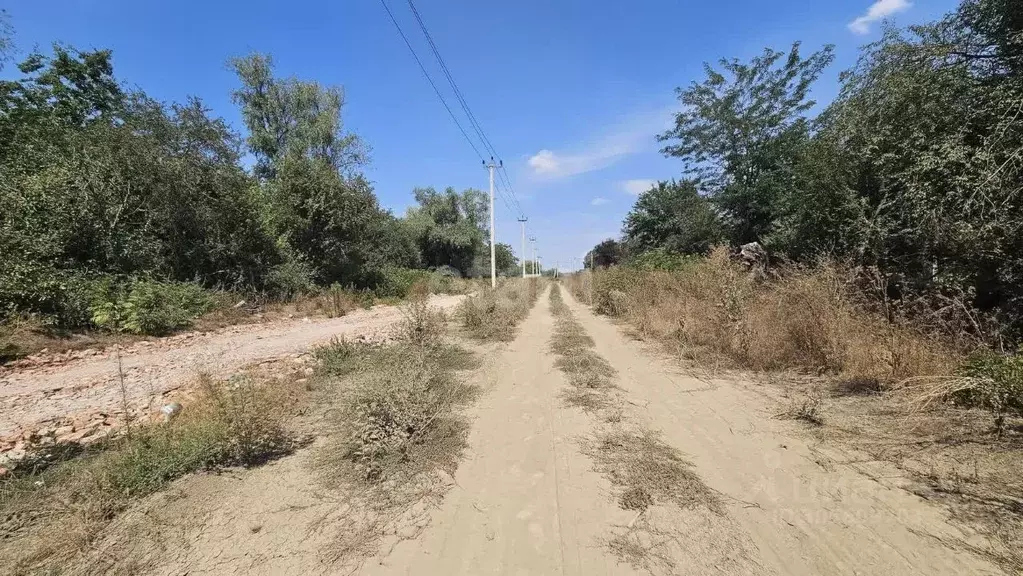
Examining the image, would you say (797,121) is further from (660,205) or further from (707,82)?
(660,205)

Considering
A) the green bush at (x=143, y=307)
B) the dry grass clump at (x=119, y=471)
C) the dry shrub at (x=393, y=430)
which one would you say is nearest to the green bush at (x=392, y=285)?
the green bush at (x=143, y=307)

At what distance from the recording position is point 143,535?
2641 millimetres

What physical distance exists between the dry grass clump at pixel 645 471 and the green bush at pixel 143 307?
1032 centimetres

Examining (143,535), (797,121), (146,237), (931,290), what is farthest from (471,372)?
(797,121)

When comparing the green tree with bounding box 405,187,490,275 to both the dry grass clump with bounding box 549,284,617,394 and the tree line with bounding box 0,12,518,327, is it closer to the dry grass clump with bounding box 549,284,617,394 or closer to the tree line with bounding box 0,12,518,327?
the tree line with bounding box 0,12,518,327

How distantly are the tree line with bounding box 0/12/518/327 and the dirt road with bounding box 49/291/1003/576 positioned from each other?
947 centimetres

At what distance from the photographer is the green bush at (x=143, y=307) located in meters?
9.17

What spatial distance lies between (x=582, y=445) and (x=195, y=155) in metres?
16.2

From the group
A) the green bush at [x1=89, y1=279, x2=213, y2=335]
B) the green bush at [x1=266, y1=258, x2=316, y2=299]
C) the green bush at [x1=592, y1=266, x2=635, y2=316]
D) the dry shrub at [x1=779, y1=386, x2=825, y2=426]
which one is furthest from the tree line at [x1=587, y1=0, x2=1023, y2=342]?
the green bush at [x1=266, y1=258, x2=316, y2=299]

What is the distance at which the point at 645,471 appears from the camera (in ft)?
11.2

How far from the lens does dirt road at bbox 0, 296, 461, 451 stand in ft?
15.7

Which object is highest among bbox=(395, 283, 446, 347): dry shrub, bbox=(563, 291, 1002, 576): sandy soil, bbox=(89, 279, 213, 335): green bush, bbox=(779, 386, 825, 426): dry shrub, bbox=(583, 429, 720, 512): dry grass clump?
bbox=(89, 279, 213, 335): green bush

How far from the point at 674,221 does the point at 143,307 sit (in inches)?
841

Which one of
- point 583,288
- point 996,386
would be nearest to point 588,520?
point 996,386
